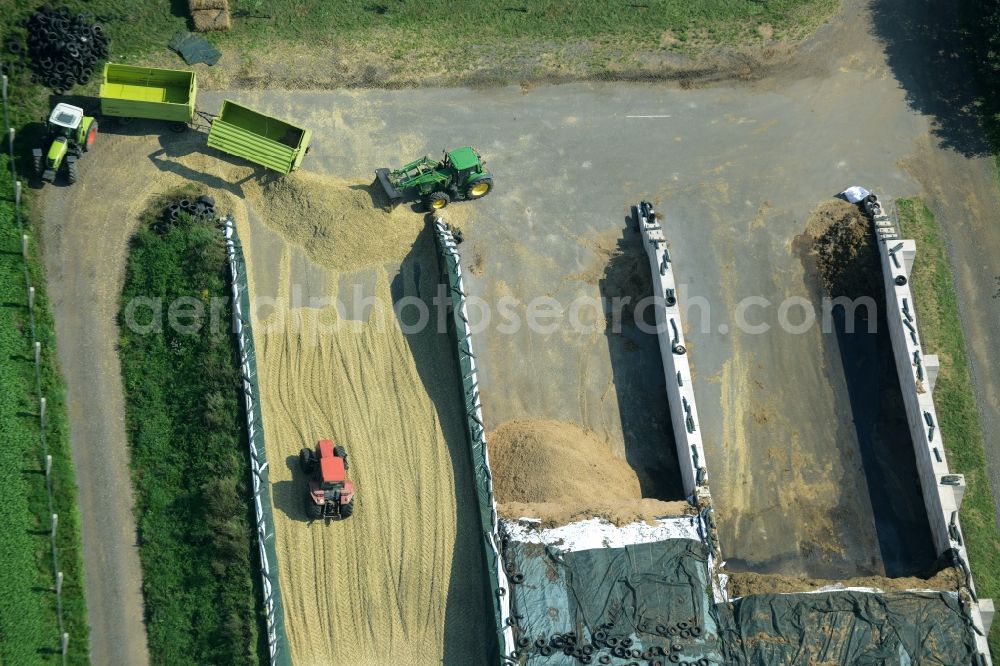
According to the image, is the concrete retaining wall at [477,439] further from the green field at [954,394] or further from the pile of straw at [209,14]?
the green field at [954,394]

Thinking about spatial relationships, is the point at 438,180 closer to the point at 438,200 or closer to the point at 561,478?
the point at 438,200

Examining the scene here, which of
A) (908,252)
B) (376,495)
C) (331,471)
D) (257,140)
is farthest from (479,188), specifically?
(908,252)

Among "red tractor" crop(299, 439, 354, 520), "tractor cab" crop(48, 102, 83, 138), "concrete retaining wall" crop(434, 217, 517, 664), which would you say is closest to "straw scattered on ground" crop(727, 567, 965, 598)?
"concrete retaining wall" crop(434, 217, 517, 664)

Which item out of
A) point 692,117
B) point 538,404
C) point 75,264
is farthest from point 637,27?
point 75,264

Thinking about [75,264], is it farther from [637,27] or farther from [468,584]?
[637,27]

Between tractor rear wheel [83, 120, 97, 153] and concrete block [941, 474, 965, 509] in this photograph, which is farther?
tractor rear wheel [83, 120, 97, 153]

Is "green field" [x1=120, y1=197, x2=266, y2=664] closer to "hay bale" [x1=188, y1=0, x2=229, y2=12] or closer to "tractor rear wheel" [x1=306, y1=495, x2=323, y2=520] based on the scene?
"tractor rear wheel" [x1=306, y1=495, x2=323, y2=520]

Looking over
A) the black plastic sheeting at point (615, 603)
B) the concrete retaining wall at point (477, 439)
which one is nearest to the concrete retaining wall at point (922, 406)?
the black plastic sheeting at point (615, 603)
